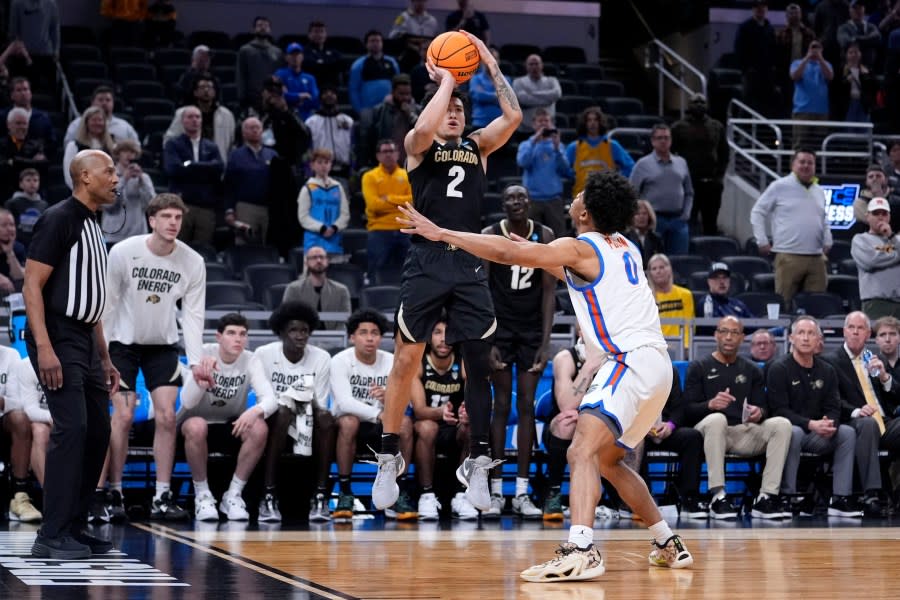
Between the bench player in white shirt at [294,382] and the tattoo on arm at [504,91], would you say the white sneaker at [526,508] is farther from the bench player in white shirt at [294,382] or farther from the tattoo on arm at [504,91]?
the tattoo on arm at [504,91]

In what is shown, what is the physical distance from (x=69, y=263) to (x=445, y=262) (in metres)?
2.07

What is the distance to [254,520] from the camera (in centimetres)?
994

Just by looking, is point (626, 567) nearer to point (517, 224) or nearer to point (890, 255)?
point (517, 224)

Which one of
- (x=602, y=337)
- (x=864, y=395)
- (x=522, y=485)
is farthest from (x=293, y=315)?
(x=864, y=395)

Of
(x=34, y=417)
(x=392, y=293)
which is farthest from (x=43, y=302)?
(x=392, y=293)

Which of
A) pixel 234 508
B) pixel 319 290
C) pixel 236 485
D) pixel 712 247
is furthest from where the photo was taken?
pixel 712 247

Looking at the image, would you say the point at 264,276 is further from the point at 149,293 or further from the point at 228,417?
the point at 149,293

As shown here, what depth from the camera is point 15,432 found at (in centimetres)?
969

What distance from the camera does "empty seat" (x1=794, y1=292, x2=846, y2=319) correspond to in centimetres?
1346

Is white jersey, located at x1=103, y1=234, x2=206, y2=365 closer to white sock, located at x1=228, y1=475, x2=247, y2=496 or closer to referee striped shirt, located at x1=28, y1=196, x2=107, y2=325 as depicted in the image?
white sock, located at x1=228, y1=475, x2=247, y2=496

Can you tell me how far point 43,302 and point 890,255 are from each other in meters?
8.52

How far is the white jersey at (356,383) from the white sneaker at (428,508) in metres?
0.74

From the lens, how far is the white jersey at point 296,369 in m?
10.5

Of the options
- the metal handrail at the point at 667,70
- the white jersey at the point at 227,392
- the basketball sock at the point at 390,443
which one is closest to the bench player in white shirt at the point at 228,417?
the white jersey at the point at 227,392
